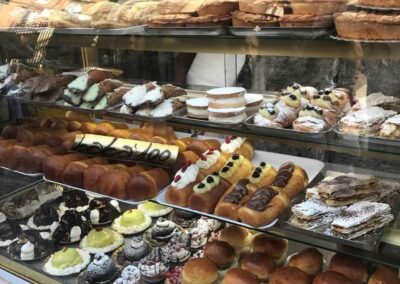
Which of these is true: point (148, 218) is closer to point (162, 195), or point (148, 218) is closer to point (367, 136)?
point (162, 195)

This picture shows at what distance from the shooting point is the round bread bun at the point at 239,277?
1990mm

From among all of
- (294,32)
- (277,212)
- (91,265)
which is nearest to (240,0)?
(294,32)

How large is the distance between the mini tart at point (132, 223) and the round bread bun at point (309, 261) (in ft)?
3.34

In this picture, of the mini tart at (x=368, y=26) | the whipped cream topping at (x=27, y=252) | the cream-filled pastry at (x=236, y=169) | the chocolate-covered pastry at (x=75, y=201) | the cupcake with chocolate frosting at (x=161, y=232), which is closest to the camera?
the mini tart at (x=368, y=26)

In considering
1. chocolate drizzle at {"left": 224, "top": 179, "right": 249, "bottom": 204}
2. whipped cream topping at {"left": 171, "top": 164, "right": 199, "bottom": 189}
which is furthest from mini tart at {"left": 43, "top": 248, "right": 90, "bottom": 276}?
chocolate drizzle at {"left": 224, "top": 179, "right": 249, "bottom": 204}

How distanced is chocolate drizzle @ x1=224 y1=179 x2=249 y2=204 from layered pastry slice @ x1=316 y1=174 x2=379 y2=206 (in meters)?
0.31

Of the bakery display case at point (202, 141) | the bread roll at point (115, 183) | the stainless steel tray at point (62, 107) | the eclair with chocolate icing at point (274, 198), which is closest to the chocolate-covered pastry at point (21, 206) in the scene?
the bakery display case at point (202, 141)

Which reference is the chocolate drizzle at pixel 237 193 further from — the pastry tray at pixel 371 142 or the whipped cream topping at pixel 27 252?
the whipped cream topping at pixel 27 252

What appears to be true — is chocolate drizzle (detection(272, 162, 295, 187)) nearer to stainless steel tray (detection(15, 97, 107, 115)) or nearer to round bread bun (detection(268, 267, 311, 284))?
round bread bun (detection(268, 267, 311, 284))

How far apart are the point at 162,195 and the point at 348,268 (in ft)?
2.80

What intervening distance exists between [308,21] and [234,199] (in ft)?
2.48

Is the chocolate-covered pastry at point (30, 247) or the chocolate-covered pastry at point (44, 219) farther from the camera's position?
the chocolate-covered pastry at point (44, 219)

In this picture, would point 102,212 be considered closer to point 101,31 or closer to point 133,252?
point 133,252

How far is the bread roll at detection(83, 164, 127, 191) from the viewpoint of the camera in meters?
2.32
